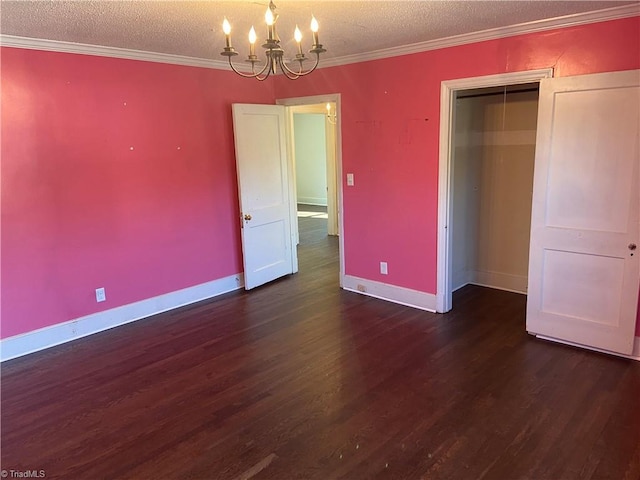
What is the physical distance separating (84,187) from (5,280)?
926mm

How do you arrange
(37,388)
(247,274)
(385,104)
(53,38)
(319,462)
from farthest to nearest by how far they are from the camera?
(247,274), (385,104), (53,38), (37,388), (319,462)

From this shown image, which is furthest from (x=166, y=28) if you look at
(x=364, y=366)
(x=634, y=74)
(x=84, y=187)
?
(x=634, y=74)

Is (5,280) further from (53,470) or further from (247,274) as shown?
(247,274)

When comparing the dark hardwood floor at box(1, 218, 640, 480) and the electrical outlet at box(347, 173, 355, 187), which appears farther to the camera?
the electrical outlet at box(347, 173, 355, 187)

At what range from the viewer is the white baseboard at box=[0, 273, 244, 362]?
361 cm

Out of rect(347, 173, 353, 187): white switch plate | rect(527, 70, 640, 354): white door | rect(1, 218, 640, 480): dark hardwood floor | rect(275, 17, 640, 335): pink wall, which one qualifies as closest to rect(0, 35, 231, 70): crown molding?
rect(275, 17, 640, 335): pink wall

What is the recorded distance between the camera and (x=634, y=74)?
2885mm

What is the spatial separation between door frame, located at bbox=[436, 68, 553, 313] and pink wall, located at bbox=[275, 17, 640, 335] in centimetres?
5

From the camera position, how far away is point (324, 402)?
2848mm

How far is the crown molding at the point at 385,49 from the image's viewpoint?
9.81 ft

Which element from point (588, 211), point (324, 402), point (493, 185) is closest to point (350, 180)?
point (493, 185)

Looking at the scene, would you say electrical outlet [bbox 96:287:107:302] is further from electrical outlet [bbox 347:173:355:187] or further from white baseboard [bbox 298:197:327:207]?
white baseboard [bbox 298:197:327:207]

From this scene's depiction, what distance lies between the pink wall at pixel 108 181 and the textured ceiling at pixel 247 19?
42 centimetres

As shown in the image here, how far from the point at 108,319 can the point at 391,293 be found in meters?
2.68
